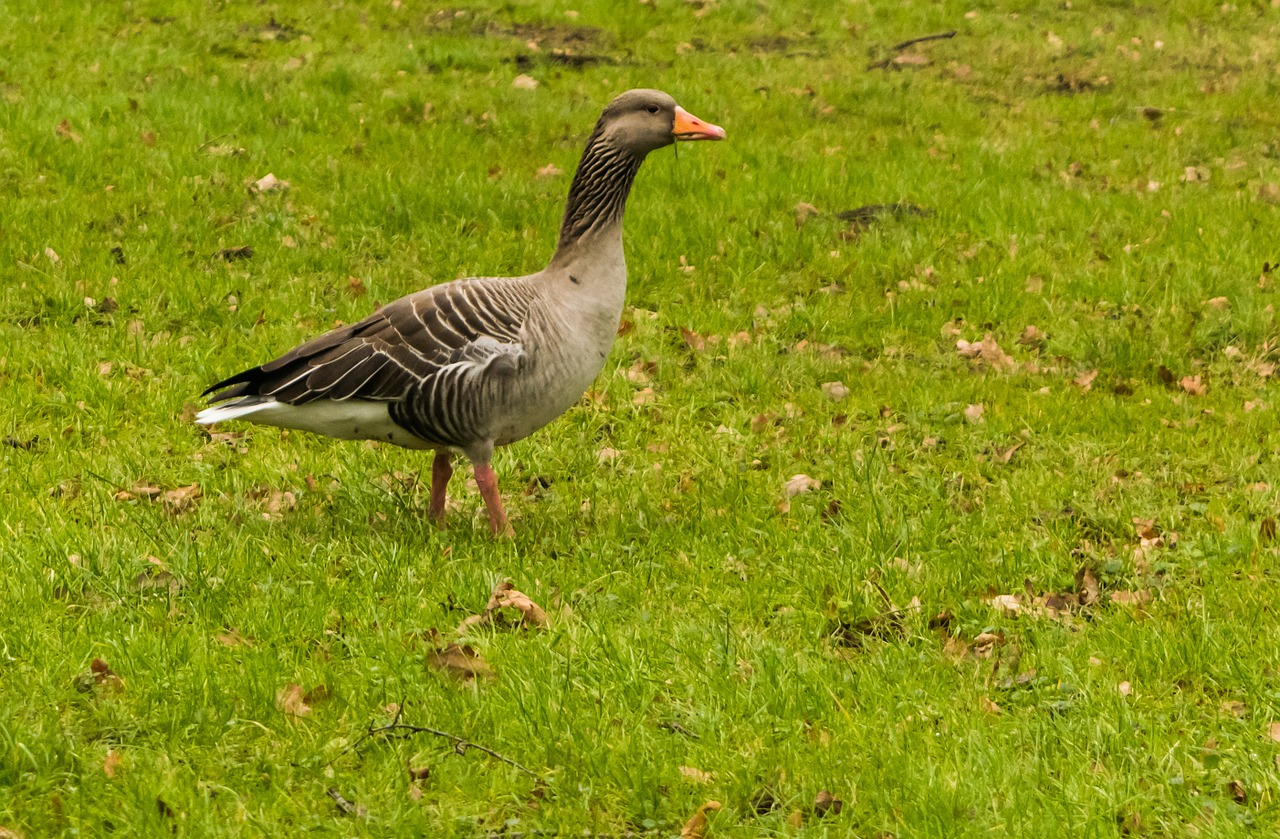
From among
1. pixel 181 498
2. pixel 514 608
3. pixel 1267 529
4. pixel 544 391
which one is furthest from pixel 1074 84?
pixel 514 608

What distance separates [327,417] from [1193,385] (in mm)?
5658

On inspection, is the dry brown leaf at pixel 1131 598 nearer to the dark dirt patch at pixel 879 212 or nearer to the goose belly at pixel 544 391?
the goose belly at pixel 544 391

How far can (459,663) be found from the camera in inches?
199

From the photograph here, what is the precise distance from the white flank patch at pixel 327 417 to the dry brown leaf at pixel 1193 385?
16.8 ft

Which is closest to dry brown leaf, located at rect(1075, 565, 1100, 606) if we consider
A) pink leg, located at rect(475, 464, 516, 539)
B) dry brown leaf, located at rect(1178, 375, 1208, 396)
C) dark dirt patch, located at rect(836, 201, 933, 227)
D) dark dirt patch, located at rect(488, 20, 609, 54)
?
pink leg, located at rect(475, 464, 516, 539)

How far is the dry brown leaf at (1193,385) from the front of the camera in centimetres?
854

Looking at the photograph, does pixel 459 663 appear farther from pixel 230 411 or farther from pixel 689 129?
pixel 689 129

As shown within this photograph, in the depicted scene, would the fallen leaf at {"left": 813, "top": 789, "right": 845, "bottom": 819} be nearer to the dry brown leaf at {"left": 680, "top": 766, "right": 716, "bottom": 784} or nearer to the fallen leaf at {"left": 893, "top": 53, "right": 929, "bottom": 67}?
the dry brown leaf at {"left": 680, "top": 766, "right": 716, "bottom": 784}

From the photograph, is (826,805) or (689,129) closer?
(826,805)

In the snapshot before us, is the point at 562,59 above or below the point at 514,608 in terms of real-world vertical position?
above

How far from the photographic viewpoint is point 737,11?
1888 cm

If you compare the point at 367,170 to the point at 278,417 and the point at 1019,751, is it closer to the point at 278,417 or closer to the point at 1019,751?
the point at 278,417

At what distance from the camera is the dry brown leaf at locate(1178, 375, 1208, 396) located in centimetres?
854

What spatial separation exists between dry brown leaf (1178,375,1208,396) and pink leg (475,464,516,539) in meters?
4.80
